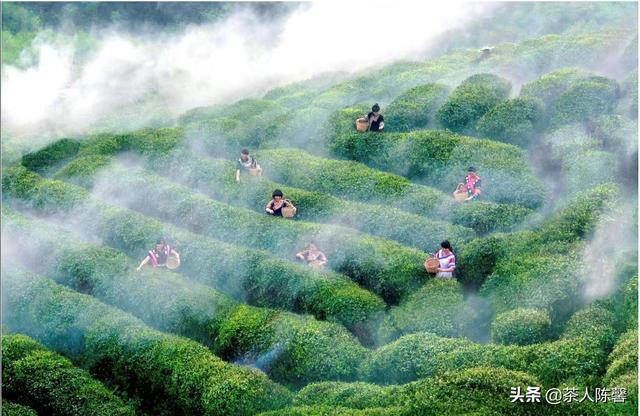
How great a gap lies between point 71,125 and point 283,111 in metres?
11.9

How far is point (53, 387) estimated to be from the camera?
65.0ft

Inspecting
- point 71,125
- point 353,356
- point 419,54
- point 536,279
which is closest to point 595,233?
point 536,279

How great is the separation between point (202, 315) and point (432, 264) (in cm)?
650

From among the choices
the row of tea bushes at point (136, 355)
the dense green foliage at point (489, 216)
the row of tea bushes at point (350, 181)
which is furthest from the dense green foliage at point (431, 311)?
the row of tea bushes at point (350, 181)

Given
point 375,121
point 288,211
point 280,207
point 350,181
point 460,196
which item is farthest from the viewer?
point 375,121

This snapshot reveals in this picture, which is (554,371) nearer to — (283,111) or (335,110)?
(335,110)

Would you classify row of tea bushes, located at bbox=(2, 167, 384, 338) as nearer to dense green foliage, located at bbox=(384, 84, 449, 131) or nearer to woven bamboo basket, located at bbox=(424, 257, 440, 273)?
woven bamboo basket, located at bbox=(424, 257, 440, 273)

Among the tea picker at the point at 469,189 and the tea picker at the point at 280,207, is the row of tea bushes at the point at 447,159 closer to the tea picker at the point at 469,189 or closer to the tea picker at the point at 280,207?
the tea picker at the point at 469,189

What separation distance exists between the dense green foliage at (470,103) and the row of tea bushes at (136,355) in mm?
14054

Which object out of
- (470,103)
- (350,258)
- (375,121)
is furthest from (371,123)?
(350,258)

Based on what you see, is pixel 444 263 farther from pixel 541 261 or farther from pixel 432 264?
pixel 541 261

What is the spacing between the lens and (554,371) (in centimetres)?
1708

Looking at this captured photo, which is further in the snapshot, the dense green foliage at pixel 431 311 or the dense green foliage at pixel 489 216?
the dense green foliage at pixel 489 216

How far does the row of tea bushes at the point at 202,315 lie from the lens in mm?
19828
